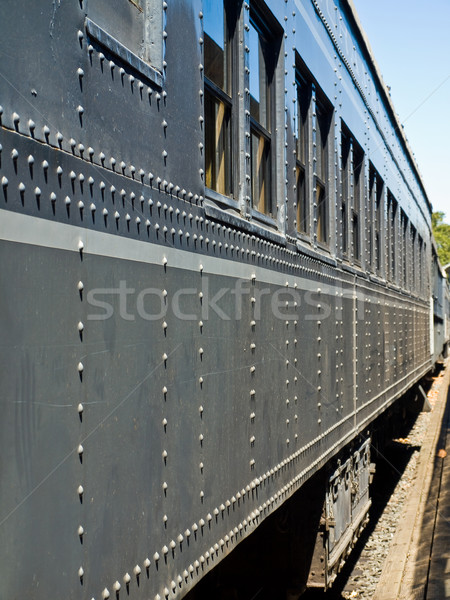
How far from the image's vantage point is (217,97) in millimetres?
3268

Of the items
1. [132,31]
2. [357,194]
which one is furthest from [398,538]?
[132,31]

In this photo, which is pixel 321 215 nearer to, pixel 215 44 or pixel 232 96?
pixel 232 96

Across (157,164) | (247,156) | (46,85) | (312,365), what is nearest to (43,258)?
(46,85)

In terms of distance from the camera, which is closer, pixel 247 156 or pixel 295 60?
pixel 247 156

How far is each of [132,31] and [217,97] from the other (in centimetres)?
95

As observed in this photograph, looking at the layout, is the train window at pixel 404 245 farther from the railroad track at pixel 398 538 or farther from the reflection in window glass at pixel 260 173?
the reflection in window glass at pixel 260 173

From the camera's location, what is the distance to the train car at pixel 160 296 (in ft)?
5.57

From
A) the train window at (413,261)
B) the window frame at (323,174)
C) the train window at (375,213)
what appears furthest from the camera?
the train window at (413,261)

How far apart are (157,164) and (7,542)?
49.1 inches

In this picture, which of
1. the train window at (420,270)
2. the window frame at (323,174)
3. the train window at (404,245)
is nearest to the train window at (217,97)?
the window frame at (323,174)

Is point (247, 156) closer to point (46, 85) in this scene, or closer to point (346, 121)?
point (46, 85)

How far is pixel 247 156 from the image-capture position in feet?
11.2

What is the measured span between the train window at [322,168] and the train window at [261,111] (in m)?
1.40
